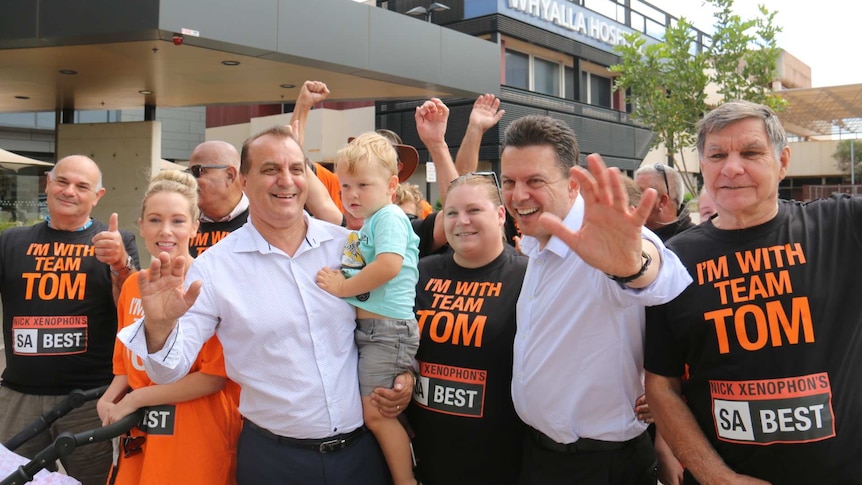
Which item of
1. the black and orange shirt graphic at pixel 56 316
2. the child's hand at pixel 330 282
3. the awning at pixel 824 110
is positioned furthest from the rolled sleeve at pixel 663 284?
the awning at pixel 824 110

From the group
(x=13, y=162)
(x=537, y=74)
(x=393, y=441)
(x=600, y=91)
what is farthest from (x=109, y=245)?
(x=600, y=91)

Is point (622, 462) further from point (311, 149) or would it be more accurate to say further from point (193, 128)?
point (193, 128)

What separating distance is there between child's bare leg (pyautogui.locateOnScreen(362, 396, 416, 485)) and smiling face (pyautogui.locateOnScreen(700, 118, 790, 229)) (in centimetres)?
156

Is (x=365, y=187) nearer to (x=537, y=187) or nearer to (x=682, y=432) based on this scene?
(x=537, y=187)

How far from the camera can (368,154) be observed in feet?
9.59

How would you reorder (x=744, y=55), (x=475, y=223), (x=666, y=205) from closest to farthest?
(x=475, y=223) → (x=666, y=205) → (x=744, y=55)

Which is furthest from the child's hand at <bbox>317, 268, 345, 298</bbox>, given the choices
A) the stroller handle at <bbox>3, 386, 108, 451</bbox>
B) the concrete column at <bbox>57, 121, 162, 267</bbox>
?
the concrete column at <bbox>57, 121, 162, 267</bbox>

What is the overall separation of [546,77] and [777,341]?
21115 millimetres

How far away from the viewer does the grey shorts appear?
8.33 ft

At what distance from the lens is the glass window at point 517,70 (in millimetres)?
20600

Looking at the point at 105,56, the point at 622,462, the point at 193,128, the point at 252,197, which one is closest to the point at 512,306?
the point at 622,462

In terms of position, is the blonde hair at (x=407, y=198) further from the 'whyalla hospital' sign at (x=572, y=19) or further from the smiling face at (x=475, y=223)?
the 'whyalla hospital' sign at (x=572, y=19)

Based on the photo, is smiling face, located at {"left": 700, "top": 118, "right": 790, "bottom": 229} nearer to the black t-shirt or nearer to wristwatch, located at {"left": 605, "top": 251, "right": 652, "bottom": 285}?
wristwatch, located at {"left": 605, "top": 251, "right": 652, "bottom": 285}

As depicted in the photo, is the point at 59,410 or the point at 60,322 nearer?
the point at 59,410
